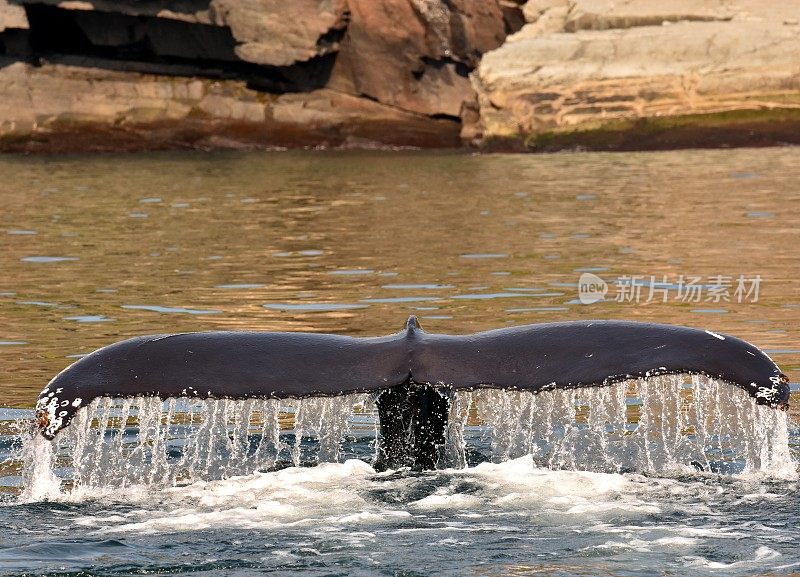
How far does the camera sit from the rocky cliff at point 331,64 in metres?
41.6

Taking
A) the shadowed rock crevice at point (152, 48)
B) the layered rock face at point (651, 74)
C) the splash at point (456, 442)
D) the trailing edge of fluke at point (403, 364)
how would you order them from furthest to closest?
the shadowed rock crevice at point (152, 48), the layered rock face at point (651, 74), the splash at point (456, 442), the trailing edge of fluke at point (403, 364)

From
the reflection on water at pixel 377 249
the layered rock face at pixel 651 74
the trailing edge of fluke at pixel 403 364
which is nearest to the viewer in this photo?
the trailing edge of fluke at pixel 403 364

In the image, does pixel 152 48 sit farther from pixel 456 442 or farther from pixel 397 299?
pixel 456 442

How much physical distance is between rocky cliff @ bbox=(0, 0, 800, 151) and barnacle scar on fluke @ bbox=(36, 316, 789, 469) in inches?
1383

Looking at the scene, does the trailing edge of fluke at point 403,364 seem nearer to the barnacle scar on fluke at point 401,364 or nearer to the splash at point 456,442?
the barnacle scar on fluke at point 401,364

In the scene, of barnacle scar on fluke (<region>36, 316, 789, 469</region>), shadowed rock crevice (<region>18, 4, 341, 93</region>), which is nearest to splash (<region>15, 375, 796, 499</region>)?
barnacle scar on fluke (<region>36, 316, 789, 469</region>)

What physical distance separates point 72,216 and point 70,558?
61.0ft

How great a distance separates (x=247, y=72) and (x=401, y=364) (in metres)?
42.9

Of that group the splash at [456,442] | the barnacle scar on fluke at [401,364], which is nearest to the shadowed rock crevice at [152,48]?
the splash at [456,442]

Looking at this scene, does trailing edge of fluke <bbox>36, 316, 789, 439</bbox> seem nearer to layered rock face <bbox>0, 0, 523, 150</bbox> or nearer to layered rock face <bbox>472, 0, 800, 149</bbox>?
layered rock face <bbox>472, 0, 800, 149</bbox>

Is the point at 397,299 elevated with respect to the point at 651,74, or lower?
lower

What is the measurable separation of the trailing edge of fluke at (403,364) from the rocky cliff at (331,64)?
35181 millimetres

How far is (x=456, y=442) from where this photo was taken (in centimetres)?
723

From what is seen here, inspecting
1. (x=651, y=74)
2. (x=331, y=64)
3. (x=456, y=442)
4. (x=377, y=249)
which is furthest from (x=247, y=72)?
(x=456, y=442)
